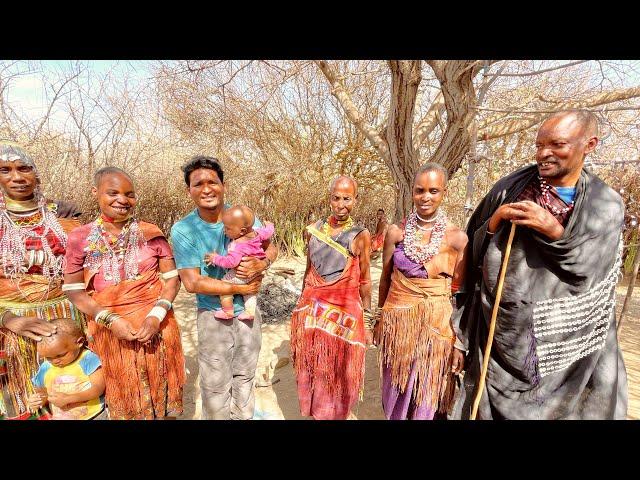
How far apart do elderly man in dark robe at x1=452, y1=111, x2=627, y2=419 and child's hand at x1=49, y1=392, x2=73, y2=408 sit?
2353mm

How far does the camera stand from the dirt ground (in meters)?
3.07

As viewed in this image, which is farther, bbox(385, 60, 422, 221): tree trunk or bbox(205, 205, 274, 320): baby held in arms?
bbox(385, 60, 422, 221): tree trunk

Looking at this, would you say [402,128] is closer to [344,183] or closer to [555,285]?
[344,183]

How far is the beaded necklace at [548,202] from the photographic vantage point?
1.62 m

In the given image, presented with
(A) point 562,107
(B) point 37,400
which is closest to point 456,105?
(A) point 562,107

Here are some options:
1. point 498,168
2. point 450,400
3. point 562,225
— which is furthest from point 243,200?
point 562,225

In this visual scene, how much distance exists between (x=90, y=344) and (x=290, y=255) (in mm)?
6735

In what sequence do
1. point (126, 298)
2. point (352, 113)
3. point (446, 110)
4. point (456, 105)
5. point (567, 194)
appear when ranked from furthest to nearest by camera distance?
point (352, 113) < point (446, 110) < point (456, 105) < point (126, 298) < point (567, 194)

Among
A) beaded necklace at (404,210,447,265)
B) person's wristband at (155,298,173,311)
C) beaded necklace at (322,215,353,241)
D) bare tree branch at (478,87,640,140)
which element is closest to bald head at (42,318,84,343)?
person's wristband at (155,298,173,311)

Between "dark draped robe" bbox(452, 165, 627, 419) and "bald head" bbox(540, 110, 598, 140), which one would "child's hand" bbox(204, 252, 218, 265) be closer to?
"dark draped robe" bbox(452, 165, 627, 419)

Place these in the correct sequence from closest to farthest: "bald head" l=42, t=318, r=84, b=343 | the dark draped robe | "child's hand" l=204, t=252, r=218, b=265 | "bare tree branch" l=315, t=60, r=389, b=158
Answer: the dark draped robe, "bald head" l=42, t=318, r=84, b=343, "child's hand" l=204, t=252, r=218, b=265, "bare tree branch" l=315, t=60, r=389, b=158

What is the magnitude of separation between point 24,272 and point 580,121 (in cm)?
313

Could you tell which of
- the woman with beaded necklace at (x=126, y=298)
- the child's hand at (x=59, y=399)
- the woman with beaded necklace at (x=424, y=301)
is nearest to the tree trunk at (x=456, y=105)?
the woman with beaded necklace at (x=424, y=301)

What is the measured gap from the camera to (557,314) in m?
1.67
